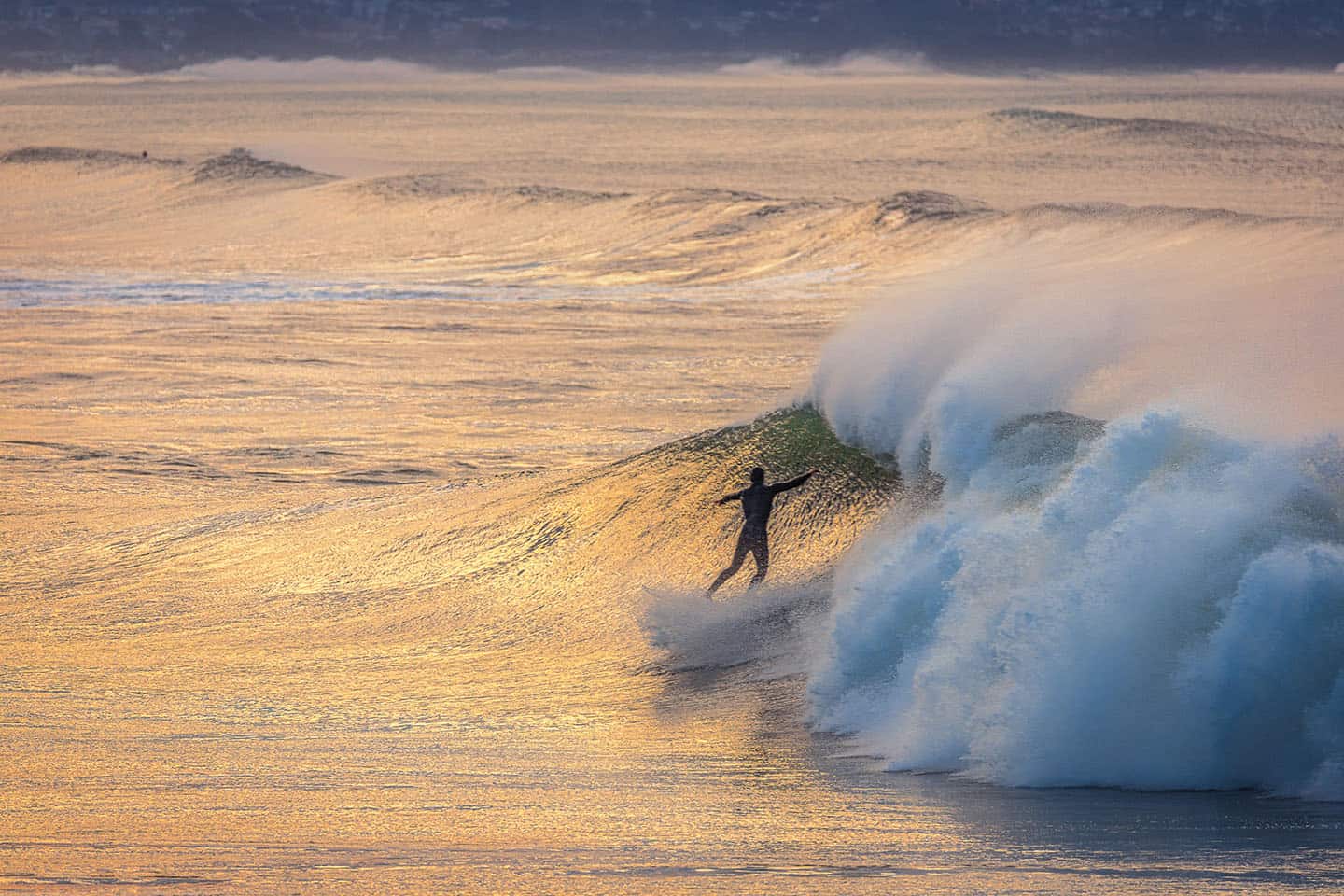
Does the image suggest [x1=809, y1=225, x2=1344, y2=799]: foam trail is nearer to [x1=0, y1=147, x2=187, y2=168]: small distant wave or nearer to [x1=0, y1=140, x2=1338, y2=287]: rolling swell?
[x1=0, y1=140, x2=1338, y2=287]: rolling swell

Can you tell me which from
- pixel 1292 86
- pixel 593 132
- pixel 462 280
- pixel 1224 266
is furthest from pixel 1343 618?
pixel 1292 86

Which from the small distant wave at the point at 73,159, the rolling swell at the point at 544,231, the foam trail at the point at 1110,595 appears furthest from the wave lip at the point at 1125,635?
the small distant wave at the point at 73,159

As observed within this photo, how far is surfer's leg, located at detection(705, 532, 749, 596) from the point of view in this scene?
10.7 meters

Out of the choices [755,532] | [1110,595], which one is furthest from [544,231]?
[1110,595]

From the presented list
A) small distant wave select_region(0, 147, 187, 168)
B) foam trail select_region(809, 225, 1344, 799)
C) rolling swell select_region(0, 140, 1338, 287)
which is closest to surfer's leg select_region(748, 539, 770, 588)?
foam trail select_region(809, 225, 1344, 799)

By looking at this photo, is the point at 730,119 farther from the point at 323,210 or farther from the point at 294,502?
the point at 294,502

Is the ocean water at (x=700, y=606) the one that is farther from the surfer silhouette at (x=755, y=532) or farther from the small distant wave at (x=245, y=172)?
the small distant wave at (x=245, y=172)

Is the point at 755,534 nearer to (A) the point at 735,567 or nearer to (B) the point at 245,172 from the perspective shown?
(A) the point at 735,567

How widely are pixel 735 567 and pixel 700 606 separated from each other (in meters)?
0.32

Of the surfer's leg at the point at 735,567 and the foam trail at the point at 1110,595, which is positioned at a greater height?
the foam trail at the point at 1110,595

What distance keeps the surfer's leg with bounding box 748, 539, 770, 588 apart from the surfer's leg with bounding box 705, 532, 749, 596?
0.06 meters

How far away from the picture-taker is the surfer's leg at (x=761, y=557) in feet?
35.2

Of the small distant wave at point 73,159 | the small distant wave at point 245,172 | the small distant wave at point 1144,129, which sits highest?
the small distant wave at point 1144,129

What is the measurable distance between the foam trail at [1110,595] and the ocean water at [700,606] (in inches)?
0.7
